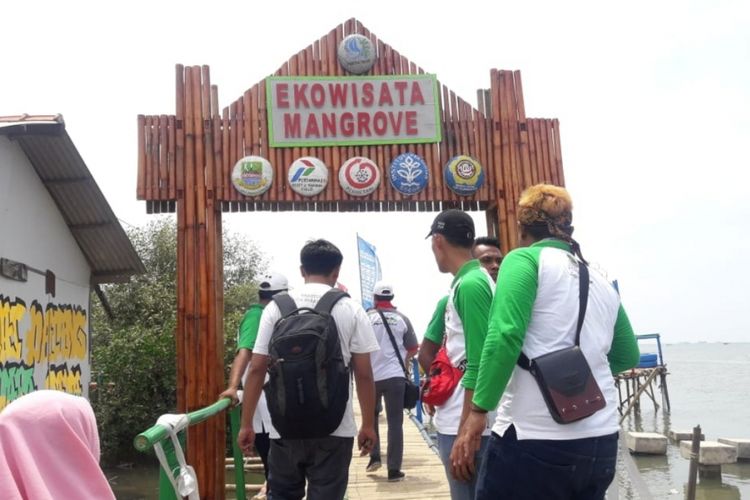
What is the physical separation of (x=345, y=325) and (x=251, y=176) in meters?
4.10

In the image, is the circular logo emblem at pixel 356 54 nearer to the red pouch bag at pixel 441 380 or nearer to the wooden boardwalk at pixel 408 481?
the wooden boardwalk at pixel 408 481

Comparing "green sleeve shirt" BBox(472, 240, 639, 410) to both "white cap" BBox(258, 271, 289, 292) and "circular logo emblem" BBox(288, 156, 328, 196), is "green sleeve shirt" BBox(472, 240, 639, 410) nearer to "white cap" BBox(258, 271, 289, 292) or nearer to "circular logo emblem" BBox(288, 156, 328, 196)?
"white cap" BBox(258, 271, 289, 292)

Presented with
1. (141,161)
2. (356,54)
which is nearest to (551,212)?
(356,54)

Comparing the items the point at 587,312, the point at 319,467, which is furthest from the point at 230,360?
the point at 587,312

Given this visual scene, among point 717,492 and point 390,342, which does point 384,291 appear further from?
point 717,492

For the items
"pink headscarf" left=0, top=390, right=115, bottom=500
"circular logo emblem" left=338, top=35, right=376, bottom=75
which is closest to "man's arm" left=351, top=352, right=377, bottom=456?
"pink headscarf" left=0, top=390, right=115, bottom=500

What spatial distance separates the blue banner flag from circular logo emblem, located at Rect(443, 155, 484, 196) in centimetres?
608

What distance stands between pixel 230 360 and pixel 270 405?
11.1 meters

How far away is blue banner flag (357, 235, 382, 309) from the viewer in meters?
14.1

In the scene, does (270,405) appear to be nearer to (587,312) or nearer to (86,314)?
(587,312)

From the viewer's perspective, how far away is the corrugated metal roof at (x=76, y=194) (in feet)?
18.7

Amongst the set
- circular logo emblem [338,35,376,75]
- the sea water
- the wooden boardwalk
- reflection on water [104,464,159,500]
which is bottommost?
the sea water

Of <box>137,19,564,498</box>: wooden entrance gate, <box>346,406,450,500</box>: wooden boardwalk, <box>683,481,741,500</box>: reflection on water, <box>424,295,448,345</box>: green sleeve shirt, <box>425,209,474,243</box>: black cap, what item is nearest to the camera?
<box>425,209,474,243</box>: black cap

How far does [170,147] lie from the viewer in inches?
309
